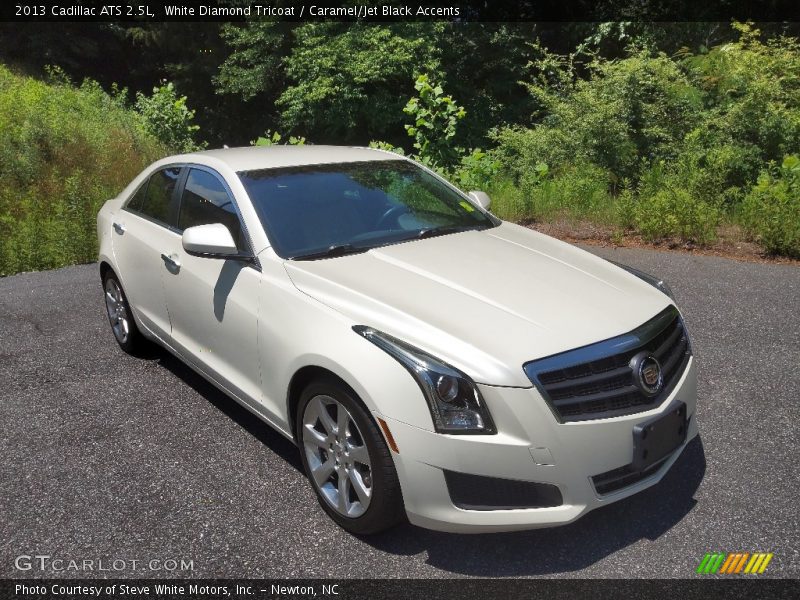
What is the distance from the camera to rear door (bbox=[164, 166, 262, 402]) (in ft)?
12.2

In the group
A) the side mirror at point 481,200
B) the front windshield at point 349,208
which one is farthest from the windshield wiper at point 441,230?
the side mirror at point 481,200

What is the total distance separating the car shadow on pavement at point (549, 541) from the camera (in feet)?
9.92

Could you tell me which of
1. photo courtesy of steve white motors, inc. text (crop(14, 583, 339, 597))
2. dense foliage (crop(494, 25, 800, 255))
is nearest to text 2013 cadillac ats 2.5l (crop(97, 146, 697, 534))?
photo courtesy of steve white motors, inc. text (crop(14, 583, 339, 597))

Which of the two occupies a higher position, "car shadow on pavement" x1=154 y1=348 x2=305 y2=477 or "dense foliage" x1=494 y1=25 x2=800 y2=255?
"dense foliage" x1=494 y1=25 x2=800 y2=255

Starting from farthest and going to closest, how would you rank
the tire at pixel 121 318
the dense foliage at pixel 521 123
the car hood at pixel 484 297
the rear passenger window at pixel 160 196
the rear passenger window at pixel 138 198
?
the dense foliage at pixel 521 123 → the tire at pixel 121 318 → the rear passenger window at pixel 138 198 → the rear passenger window at pixel 160 196 → the car hood at pixel 484 297

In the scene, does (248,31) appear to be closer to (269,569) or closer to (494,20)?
(494,20)

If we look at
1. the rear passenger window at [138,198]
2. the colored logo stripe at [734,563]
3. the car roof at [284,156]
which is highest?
the car roof at [284,156]

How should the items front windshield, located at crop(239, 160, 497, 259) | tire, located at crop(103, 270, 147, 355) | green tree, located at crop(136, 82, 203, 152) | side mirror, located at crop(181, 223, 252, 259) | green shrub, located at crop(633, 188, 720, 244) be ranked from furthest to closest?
green tree, located at crop(136, 82, 203, 152) → green shrub, located at crop(633, 188, 720, 244) → tire, located at crop(103, 270, 147, 355) → front windshield, located at crop(239, 160, 497, 259) → side mirror, located at crop(181, 223, 252, 259)

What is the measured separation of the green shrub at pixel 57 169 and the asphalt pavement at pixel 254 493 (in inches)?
176

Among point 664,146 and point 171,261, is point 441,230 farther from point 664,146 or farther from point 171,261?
point 664,146

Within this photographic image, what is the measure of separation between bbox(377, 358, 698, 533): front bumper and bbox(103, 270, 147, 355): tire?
3.36m

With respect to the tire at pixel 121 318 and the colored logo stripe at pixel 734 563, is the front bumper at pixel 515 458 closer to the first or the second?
the colored logo stripe at pixel 734 563

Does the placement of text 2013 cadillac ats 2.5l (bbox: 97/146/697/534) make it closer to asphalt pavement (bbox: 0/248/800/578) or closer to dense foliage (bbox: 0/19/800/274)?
asphalt pavement (bbox: 0/248/800/578)

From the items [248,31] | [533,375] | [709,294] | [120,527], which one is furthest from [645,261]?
[248,31]
